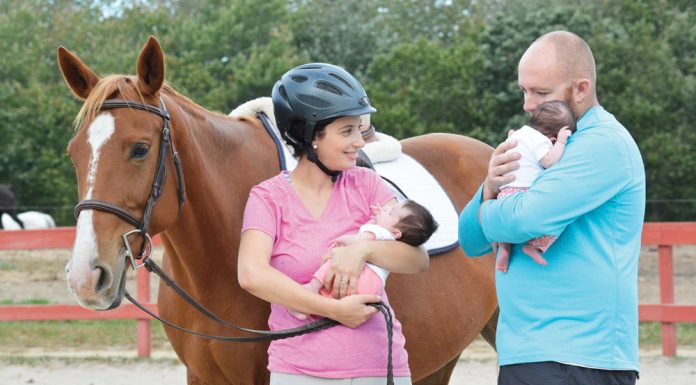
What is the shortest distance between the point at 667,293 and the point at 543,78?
20.0 feet

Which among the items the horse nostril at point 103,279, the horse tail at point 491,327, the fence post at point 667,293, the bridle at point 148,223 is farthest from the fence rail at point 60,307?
the horse nostril at point 103,279

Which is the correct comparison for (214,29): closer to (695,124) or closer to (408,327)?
(695,124)

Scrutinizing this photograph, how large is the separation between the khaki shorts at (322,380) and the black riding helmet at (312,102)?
641mm

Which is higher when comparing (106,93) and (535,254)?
(106,93)

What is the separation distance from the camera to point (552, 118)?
244 cm

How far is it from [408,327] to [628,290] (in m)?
1.41

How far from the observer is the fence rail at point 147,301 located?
7828 millimetres

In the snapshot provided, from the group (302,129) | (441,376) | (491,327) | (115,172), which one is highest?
(302,129)

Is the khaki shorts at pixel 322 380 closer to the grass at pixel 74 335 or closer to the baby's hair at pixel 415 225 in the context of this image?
the baby's hair at pixel 415 225

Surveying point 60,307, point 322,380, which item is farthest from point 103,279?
point 60,307

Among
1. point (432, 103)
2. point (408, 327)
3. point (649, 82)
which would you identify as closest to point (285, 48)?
point (432, 103)

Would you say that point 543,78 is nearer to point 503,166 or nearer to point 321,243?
point 503,166

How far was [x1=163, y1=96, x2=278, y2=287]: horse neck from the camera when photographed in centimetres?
317

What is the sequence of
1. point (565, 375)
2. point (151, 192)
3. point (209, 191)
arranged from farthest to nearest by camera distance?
point (209, 191) → point (151, 192) → point (565, 375)
